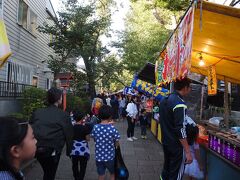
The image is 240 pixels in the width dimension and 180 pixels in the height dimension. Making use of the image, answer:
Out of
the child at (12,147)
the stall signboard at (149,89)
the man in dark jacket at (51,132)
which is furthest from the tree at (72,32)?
the child at (12,147)

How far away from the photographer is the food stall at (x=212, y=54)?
3939 millimetres

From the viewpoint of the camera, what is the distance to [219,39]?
541 cm

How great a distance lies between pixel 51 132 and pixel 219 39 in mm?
3017

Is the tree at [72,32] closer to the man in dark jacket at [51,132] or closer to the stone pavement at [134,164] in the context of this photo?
the stone pavement at [134,164]

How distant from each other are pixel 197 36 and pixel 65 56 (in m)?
15.8

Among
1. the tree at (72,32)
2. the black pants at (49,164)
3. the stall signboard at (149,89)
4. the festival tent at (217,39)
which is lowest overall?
the black pants at (49,164)

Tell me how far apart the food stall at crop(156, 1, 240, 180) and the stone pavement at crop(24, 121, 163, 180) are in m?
1.69

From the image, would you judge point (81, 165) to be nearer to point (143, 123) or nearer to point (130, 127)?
point (130, 127)

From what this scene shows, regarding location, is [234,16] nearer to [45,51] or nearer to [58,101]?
[58,101]

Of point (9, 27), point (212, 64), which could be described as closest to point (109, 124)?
point (212, 64)

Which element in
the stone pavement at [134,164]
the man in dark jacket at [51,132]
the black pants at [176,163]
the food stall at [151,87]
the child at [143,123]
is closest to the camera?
the man in dark jacket at [51,132]

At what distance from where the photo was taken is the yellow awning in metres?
3.92

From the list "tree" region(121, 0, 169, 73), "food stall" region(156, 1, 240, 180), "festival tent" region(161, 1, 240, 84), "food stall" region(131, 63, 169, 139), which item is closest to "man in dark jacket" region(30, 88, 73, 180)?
"food stall" region(156, 1, 240, 180)

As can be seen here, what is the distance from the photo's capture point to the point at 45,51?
879 inches
